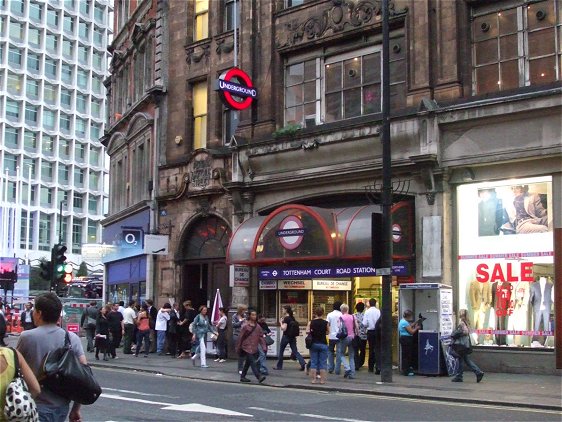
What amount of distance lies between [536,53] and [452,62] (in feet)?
6.90

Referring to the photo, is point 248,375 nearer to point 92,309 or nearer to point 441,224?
point 441,224

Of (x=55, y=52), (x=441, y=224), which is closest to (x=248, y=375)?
(x=441, y=224)

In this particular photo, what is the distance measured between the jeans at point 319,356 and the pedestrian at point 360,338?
2679mm

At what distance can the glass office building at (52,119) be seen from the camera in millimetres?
99438

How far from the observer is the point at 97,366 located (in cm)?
2241

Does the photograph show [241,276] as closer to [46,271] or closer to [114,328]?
[114,328]

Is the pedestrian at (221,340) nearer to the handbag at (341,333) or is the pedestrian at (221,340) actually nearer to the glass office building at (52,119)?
the handbag at (341,333)

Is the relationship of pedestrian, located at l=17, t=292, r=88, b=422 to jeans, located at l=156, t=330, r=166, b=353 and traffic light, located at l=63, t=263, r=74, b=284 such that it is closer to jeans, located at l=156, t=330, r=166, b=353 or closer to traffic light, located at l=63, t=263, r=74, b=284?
jeans, located at l=156, t=330, r=166, b=353

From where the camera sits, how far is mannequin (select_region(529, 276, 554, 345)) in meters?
18.5

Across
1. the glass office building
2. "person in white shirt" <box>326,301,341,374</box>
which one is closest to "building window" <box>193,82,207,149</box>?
"person in white shirt" <box>326,301,341,374</box>

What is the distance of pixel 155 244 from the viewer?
2752 cm

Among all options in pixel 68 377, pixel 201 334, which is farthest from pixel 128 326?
pixel 68 377

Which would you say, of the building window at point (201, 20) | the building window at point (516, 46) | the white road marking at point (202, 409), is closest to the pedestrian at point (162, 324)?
the building window at point (201, 20)

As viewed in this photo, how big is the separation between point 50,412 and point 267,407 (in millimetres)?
7338
